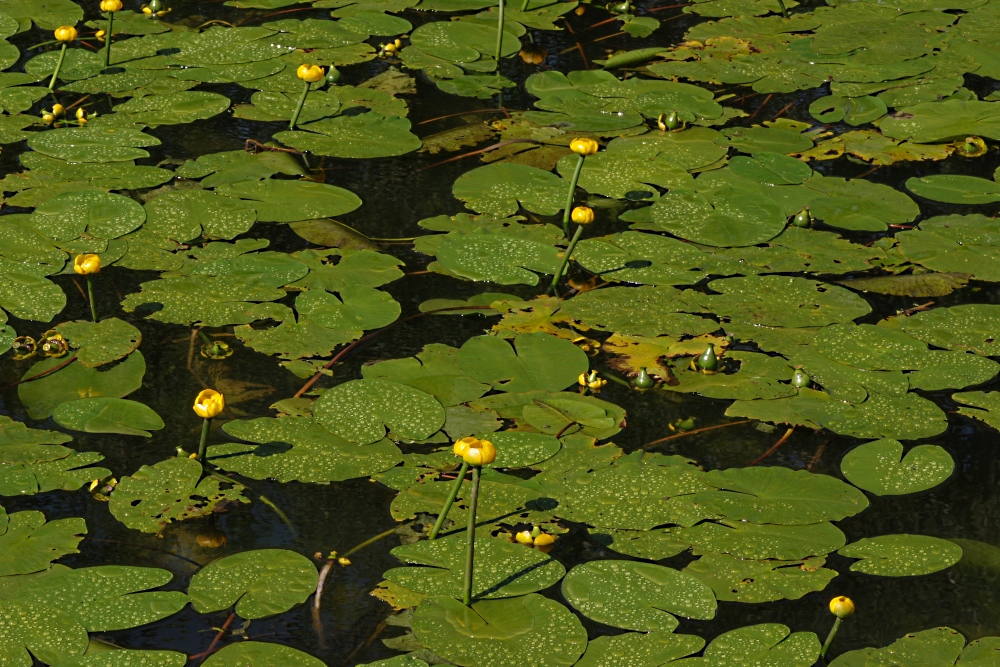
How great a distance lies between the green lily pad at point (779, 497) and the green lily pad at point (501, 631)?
497mm

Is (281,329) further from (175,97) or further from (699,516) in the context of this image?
(175,97)

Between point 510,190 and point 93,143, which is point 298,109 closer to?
point 93,143

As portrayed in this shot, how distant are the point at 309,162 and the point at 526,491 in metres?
1.84

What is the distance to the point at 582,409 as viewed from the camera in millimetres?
2771

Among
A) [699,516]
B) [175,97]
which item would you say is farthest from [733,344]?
[175,97]

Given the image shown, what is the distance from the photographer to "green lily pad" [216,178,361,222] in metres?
3.54

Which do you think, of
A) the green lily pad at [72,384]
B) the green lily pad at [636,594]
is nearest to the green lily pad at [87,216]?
the green lily pad at [72,384]

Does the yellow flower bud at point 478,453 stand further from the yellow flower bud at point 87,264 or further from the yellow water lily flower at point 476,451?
the yellow flower bud at point 87,264

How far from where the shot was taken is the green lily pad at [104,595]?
2.17m

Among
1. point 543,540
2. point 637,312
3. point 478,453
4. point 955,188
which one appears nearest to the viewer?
point 478,453

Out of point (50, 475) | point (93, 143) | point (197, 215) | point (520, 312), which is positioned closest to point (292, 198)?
point (197, 215)

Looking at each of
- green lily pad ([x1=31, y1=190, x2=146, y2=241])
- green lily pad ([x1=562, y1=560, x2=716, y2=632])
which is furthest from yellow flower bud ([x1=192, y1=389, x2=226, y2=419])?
green lily pad ([x1=31, y1=190, x2=146, y2=241])

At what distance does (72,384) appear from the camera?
2.81 metres

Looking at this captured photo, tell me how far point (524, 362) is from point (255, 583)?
0.98m
